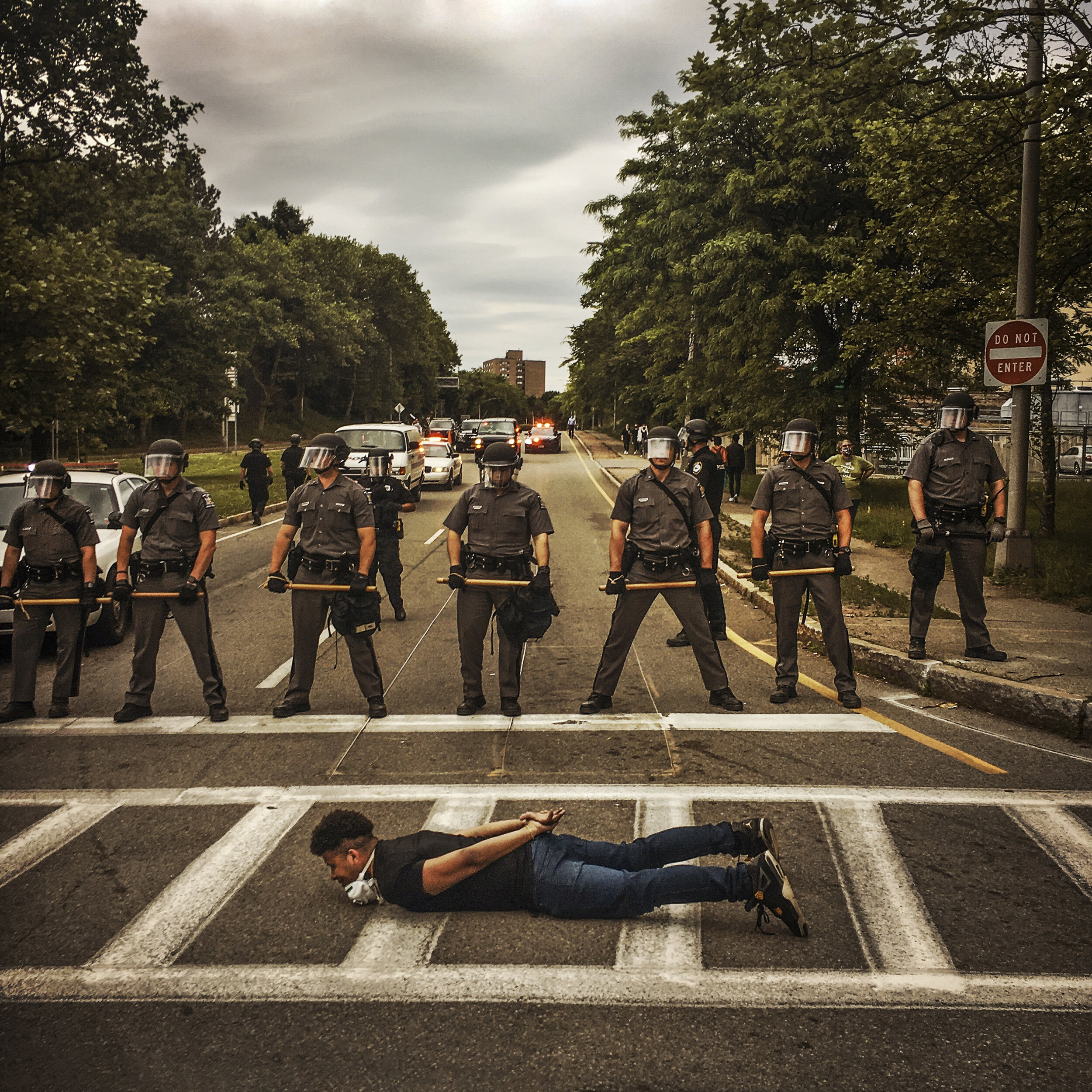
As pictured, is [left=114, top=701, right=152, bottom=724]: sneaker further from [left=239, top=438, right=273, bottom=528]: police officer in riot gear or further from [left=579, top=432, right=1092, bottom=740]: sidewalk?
[left=239, top=438, right=273, bottom=528]: police officer in riot gear

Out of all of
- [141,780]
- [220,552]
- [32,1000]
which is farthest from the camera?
[220,552]

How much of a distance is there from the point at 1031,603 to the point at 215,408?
A: 37396 mm

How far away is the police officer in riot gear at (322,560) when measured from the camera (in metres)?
7.72

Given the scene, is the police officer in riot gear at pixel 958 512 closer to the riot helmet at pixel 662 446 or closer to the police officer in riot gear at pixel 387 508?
the riot helmet at pixel 662 446

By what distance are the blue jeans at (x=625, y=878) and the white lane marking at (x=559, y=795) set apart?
1409mm

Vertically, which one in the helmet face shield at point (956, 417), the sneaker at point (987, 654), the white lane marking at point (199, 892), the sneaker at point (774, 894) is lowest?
the white lane marking at point (199, 892)

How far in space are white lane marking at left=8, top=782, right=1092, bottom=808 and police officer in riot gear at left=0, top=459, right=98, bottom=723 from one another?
1.88 m

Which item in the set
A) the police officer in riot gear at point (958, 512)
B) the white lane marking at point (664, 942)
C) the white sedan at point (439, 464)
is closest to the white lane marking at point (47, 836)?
the white lane marking at point (664, 942)

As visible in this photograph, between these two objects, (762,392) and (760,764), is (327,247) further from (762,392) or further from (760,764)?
(760,764)

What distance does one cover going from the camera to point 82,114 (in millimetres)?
23969

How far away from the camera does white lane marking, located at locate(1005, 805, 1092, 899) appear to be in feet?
15.7

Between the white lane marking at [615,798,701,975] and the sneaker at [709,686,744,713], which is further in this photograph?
the sneaker at [709,686,744,713]

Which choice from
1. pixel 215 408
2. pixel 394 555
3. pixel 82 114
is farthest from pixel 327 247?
pixel 394 555

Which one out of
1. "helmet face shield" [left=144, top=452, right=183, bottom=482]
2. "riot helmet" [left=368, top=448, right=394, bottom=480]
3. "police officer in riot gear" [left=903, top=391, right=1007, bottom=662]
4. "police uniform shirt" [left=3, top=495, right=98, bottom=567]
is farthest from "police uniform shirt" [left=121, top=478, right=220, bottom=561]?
"police officer in riot gear" [left=903, top=391, right=1007, bottom=662]
